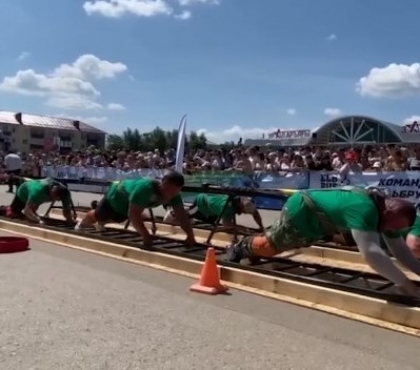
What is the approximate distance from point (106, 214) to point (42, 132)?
114 metres

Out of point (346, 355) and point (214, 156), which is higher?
point (214, 156)

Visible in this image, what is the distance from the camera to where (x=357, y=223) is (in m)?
5.25

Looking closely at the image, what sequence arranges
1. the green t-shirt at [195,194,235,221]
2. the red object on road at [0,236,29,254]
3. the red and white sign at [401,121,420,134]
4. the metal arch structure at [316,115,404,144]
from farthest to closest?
1. the metal arch structure at [316,115,404,144]
2. the red and white sign at [401,121,420,134]
3. the green t-shirt at [195,194,235,221]
4. the red object on road at [0,236,29,254]

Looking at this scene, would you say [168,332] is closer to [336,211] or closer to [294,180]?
[336,211]

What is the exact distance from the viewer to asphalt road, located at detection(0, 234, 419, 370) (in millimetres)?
4117

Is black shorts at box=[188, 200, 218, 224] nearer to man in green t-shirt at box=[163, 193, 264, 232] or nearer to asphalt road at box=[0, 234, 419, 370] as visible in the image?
man in green t-shirt at box=[163, 193, 264, 232]

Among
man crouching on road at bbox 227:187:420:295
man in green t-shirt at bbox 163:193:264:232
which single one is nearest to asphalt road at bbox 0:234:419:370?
man crouching on road at bbox 227:187:420:295

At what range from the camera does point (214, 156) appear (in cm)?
1919

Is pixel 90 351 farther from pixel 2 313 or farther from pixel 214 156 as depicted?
pixel 214 156

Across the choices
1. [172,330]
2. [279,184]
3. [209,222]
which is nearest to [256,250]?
[172,330]

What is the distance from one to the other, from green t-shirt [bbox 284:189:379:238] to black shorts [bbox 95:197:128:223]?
4.05 metres

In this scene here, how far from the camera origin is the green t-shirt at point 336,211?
17.2ft

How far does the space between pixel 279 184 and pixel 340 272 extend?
358 inches

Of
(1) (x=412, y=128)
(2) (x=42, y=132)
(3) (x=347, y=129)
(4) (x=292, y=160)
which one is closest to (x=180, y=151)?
(4) (x=292, y=160)
